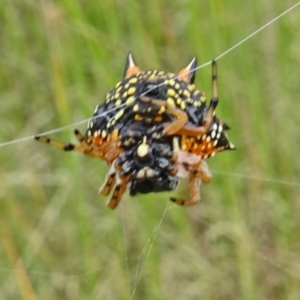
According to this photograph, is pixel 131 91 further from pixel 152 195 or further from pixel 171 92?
pixel 152 195

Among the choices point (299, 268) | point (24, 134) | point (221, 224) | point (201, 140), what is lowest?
point (299, 268)

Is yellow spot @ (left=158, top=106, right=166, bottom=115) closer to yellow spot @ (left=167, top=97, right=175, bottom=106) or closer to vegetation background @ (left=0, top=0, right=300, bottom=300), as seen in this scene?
yellow spot @ (left=167, top=97, right=175, bottom=106)

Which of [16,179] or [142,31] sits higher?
[142,31]

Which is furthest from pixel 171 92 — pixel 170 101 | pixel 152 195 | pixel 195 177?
pixel 152 195

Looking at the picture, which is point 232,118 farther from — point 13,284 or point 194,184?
point 13,284

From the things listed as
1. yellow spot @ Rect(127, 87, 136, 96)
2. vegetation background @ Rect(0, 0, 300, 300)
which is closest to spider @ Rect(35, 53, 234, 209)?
yellow spot @ Rect(127, 87, 136, 96)

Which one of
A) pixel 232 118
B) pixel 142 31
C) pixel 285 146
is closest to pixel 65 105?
pixel 142 31

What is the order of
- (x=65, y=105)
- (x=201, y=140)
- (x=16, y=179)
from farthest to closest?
(x=16, y=179)
(x=65, y=105)
(x=201, y=140)

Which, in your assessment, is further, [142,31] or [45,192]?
[45,192]
